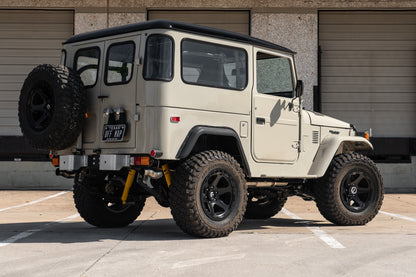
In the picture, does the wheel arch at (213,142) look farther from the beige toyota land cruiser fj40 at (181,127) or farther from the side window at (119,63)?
the side window at (119,63)

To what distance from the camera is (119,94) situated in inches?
274

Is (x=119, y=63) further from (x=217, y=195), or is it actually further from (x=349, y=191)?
(x=349, y=191)

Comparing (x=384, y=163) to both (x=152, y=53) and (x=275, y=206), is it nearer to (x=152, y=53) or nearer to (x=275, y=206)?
(x=275, y=206)

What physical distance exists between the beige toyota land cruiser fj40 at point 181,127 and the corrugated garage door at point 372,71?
919 cm

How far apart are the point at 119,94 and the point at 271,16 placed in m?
10.9

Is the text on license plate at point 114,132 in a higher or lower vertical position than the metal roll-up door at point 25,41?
lower

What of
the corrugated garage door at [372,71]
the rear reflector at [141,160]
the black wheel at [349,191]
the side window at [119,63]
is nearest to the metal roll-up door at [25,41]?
the corrugated garage door at [372,71]

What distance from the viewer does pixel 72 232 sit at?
7.48m

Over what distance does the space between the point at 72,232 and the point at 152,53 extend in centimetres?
252

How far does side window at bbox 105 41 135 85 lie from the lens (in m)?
6.95

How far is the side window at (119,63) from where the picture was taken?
22.8ft

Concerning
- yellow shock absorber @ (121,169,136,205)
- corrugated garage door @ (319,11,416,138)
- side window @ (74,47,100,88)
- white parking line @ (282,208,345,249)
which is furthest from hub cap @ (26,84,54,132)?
corrugated garage door @ (319,11,416,138)

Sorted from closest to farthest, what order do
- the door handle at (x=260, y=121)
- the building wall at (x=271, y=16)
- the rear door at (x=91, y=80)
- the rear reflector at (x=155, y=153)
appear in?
the rear reflector at (x=155, y=153)
the rear door at (x=91, y=80)
the door handle at (x=260, y=121)
the building wall at (x=271, y=16)

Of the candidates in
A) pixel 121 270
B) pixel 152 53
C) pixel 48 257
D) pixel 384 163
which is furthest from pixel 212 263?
pixel 384 163
